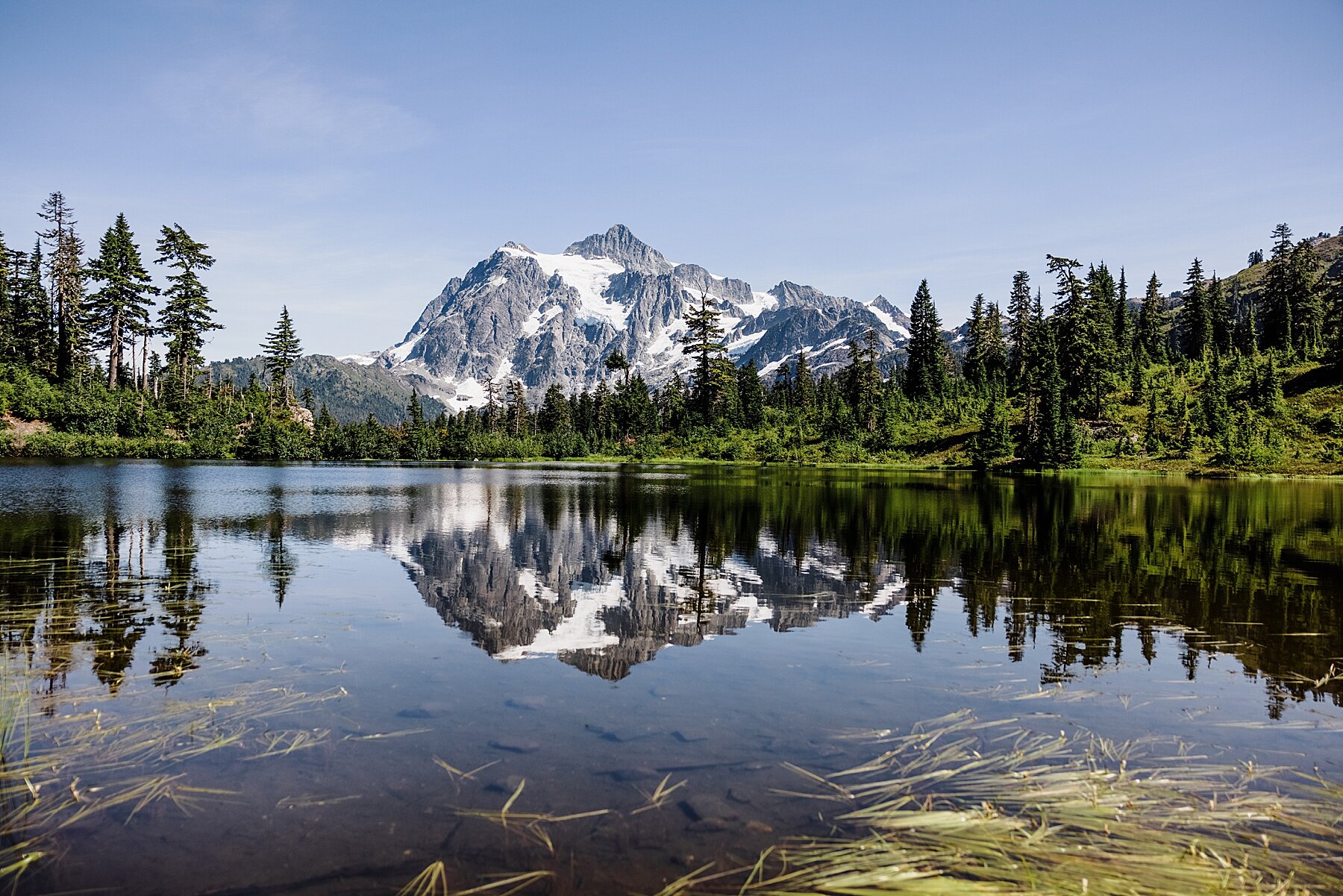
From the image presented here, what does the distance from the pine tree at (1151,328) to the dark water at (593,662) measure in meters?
103

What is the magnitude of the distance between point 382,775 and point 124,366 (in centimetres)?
Result: 13529

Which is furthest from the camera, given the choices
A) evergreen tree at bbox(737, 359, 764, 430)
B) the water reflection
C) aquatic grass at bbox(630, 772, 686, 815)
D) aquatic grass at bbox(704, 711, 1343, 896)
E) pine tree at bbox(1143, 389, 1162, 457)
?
evergreen tree at bbox(737, 359, 764, 430)

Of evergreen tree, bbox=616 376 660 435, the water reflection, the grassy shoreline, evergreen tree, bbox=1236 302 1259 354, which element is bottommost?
the water reflection

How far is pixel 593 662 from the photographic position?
12500 mm

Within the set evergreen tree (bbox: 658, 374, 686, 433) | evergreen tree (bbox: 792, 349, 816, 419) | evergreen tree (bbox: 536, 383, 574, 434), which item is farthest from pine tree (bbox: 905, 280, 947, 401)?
evergreen tree (bbox: 536, 383, 574, 434)

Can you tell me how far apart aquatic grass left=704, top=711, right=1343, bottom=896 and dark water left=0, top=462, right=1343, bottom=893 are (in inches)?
18.9

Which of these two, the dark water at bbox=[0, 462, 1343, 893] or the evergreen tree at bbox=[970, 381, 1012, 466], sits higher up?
the evergreen tree at bbox=[970, 381, 1012, 466]

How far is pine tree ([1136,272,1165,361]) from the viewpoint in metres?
119

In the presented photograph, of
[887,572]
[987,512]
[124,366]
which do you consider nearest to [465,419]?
[124,366]

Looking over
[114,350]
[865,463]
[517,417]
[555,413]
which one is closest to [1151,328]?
[865,463]

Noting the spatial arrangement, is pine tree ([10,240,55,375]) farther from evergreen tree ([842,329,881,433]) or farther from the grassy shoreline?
evergreen tree ([842,329,881,433])

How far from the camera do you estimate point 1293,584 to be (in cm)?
1923

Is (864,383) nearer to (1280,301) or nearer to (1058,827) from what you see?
(1280,301)

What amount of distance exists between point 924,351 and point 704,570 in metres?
118
